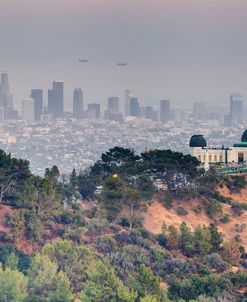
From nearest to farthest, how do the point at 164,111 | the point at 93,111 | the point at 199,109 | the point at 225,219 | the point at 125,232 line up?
the point at 125,232 → the point at 225,219 → the point at 93,111 → the point at 164,111 → the point at 199,109

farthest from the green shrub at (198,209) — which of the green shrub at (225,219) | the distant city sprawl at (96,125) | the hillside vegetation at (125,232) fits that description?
the distant city sprawl at (96,125)

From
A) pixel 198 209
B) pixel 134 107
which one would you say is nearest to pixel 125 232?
pixel 198 209

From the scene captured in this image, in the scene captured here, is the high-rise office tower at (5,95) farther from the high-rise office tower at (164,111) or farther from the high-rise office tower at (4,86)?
the high-rise office tower at (164,111)

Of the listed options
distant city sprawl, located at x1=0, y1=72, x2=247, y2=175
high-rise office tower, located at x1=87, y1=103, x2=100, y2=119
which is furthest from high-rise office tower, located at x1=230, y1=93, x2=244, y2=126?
high-rise office tower, located at x1=87, y1=103, x2=100, y2=119

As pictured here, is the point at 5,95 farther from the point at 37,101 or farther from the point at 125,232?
the point at 125,232

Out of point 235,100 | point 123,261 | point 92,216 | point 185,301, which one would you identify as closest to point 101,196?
point 92,216

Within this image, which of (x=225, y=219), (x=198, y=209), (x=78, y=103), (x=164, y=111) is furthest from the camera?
(x=78, y=103)
